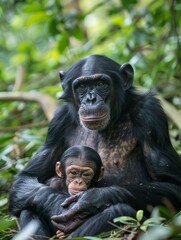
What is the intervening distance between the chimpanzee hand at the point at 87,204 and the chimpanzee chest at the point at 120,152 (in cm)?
57

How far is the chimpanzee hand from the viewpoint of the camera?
5578 millimetres

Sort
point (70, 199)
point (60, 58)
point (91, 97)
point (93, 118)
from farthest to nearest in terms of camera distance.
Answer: point (60, 58)
point (91, 97)
point (93, 118)
point (70, 199)

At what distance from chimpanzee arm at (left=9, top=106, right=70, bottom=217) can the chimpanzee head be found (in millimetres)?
367

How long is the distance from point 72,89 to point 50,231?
1.54 meters

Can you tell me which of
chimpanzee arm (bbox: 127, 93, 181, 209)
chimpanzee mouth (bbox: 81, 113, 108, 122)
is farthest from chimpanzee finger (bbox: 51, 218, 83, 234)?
chimpanzee mouth (bbox: 81, 113, 108, 122)

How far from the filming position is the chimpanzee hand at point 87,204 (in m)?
5.58

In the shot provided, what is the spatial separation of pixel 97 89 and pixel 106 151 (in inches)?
25.4

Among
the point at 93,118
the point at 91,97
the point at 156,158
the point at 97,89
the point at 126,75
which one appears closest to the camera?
the point at 156,158

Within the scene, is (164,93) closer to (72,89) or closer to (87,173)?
(72,89)

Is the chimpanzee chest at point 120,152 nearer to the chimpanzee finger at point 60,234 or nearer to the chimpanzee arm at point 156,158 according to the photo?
the chimpanzee arm at point 156,158

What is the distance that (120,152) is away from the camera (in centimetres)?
644

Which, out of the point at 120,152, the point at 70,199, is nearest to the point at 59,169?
the point at 70,199

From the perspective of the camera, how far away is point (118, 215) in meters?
5.41

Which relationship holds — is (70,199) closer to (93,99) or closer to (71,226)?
(71,226)
